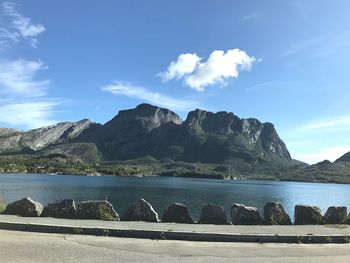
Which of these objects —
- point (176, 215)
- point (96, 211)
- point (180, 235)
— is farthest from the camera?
point (176, 215)

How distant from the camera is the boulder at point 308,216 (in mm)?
19703

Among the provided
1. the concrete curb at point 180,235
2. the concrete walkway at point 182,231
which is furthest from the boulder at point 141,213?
the concrete curb at point 180,235

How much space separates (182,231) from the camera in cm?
1573

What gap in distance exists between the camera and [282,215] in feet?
64.5

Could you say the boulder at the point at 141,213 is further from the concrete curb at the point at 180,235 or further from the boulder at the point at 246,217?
the boulder at the point at 246,217

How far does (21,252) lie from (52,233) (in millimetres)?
3360

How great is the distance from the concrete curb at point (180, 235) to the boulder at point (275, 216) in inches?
138

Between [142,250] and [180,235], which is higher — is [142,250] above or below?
below

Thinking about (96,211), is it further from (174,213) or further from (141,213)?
(174,213)

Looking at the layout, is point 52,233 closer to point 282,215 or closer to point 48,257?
point 48,257

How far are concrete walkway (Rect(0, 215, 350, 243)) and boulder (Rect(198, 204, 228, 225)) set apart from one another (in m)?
2.17

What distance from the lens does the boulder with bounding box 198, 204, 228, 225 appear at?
19.5 m

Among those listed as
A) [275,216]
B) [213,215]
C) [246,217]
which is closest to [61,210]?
[213,215]

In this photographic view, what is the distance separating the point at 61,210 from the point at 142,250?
6.92m
